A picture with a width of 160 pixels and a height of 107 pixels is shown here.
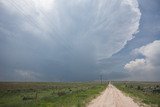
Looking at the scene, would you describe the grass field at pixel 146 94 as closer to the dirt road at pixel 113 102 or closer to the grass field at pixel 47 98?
the dirt road at pixel 113 102

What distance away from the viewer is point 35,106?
87.9 ft

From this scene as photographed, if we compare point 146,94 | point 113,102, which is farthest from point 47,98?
point 146,94

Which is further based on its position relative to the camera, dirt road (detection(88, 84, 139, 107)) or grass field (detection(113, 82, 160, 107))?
grass field (detection(113, 82, 160, 107))

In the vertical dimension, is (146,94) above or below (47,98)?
above

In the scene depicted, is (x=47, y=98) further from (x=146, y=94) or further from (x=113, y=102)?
(x=146, y=94)

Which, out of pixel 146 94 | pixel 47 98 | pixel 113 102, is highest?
pixel 146 94

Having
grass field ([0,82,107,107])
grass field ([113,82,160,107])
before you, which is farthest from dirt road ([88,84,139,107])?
grass field ([113,82,160,107])

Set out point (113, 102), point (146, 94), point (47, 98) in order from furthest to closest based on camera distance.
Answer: point (146, 94) → point (47, 98) → point (113, 102)

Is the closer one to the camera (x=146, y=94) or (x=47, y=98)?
(x=47, y=98)

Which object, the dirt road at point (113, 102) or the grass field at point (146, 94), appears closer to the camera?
the dirt road at point (113, 102)

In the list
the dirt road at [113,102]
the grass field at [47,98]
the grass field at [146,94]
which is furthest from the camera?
the grass field at [146,94]

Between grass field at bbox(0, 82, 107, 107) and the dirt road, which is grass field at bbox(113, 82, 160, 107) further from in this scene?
grass field at bbox(0, 82, 107, 107)

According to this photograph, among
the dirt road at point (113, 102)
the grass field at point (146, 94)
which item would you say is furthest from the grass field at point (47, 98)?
the grass field at point (146, 94)

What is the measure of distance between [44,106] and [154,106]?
495 inches
